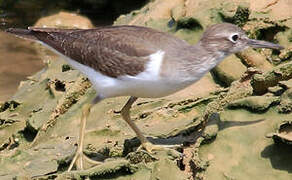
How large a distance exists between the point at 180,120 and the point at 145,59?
28.5 inches

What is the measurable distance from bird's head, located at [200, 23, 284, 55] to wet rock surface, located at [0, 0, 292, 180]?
0.81 ft

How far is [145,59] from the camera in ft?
15.2

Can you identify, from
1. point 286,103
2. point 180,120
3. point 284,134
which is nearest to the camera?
point 284,134

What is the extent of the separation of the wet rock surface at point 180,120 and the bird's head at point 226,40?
0.25m

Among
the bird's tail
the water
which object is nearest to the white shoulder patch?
the bird's tail

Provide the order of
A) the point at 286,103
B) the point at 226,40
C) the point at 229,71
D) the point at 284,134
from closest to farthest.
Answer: the point at 284,134 < the point at 286,103 < the point at 226,40 < the point at 229,71

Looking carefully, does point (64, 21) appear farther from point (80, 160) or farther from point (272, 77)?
point (272, 77)

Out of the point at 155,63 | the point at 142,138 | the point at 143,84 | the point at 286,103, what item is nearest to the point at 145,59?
the point at 155,63

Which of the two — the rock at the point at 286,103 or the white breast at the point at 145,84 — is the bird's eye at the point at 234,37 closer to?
the white breast at the point at 145,84

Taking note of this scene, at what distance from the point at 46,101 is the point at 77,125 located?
0.90 m

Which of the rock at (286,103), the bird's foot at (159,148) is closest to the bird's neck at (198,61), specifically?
the bird's foot at (159,148)

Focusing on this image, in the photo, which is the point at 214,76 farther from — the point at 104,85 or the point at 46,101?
the point at 46,101

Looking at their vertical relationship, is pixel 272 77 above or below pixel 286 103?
above

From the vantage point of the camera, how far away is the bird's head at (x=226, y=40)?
4723mm
